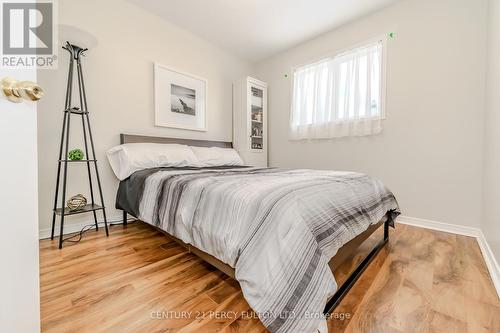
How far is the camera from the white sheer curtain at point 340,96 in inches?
103

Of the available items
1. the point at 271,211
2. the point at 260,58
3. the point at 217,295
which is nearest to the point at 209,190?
the point at 271,211

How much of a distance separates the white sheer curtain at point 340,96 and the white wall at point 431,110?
0.14 m

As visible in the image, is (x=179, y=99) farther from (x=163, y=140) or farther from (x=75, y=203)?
(x=75, y=203)

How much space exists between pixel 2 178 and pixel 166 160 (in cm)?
189

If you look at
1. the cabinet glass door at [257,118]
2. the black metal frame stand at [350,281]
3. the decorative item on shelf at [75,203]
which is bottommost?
the black metal frame stand at [350,281]

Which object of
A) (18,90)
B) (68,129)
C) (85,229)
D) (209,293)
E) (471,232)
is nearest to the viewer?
(18,90)

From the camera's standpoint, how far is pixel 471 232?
81.4 inches

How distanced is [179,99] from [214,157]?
95 cm

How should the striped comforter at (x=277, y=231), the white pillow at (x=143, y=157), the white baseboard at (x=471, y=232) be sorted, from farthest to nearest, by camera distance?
the white pillow at (x=143, y=157) → the white baseboard at (x=471, y=232) → the striped comforter at (x=277, y=231)

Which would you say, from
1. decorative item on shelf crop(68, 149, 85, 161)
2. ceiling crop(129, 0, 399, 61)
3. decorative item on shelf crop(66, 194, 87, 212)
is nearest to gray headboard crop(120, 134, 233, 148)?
decorative item on shelf crop(68, 149, 85, 161)

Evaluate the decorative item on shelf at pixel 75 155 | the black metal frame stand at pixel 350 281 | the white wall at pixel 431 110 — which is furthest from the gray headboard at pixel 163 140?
the black metal frame stand at pixel 350 281

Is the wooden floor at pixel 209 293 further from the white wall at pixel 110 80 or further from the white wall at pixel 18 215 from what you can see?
the white wall at pixel 110 80

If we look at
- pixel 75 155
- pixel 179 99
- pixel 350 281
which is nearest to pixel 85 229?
pixel 75 155

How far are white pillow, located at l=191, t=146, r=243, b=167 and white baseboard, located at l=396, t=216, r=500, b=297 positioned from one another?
2198 millimetres
